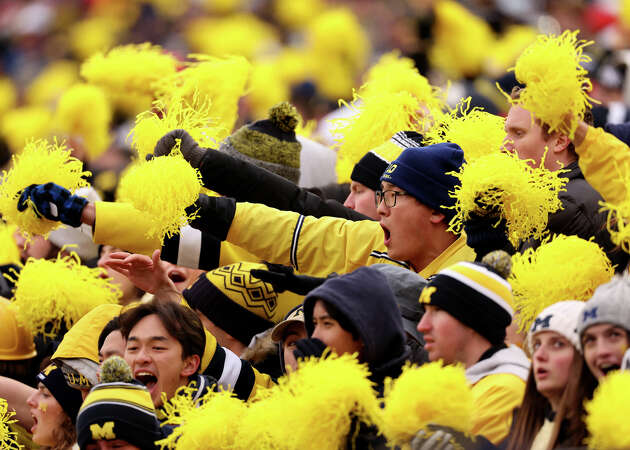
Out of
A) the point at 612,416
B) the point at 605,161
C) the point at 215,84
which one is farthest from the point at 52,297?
the point at 612,416

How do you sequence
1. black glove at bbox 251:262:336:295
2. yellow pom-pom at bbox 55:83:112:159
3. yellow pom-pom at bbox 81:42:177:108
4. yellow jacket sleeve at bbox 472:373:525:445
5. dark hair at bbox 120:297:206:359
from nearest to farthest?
yellow jacket sleeve at bbox 472:373:525:445
black glove at bbox 251:262:336:295
dark hair at bbox 120:297:206:359
yellow pom-pom at bbox 81:42:177:108
yellow pom-pom at bbox 55:83:112:159

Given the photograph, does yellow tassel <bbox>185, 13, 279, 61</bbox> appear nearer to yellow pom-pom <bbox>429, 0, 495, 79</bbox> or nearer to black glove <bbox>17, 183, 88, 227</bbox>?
yellow pom-pom <bbox>429, 0, 495, 79</bbox>

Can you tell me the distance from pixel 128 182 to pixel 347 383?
155 cm

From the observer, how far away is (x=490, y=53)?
11.5m

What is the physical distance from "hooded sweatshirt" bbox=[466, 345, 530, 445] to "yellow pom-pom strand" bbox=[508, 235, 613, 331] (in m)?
0.22

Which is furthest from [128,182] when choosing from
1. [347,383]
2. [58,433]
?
[347,383]

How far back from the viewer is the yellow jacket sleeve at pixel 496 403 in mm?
3930

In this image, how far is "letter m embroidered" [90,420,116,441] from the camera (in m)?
4.25

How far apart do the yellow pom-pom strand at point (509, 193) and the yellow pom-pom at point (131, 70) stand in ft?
8.60

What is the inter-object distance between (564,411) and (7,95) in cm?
1359

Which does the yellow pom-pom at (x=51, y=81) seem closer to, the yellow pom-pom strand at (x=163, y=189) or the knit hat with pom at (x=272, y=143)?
the knit hat with pom at (x=272, y=143)

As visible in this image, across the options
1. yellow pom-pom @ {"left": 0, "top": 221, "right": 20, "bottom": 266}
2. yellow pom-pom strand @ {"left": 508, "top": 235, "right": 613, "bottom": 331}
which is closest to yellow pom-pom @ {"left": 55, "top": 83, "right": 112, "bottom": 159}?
yellow pom-pom @ {"left": 0, "top": 221, "right": 20, "bottom": 266}

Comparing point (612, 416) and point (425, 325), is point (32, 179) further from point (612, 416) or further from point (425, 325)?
point (612, 416)

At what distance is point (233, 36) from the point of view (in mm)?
16344
